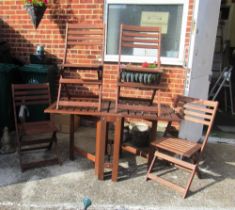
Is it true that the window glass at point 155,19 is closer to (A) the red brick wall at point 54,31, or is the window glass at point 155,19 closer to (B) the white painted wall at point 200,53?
(A) the red brick wall at point 54,31

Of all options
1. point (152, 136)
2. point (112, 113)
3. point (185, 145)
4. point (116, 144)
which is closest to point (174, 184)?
point (185, 145)

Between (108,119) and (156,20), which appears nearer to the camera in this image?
(108,119)

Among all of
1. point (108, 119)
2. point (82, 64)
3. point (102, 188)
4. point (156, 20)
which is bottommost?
point (102, 188)

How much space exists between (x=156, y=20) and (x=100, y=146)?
84.6 inches

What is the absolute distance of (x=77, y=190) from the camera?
116 inches

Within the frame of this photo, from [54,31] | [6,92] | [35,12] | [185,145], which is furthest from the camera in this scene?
[54,31]

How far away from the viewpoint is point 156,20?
165 inches

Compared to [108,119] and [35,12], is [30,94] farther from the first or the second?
[108,119]

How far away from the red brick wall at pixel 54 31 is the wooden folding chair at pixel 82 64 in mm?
270

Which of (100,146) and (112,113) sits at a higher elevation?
(112,113)

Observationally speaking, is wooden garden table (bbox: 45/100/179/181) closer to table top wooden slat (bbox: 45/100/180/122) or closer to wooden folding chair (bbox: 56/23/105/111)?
table top wooden slat (bbox: 45/100/180/122)

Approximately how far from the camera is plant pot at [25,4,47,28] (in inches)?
163

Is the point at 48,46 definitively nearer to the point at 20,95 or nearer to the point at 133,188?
the point at 20,95

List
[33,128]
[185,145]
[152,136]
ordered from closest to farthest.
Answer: [185,145] → [152,136] → [33,128]
